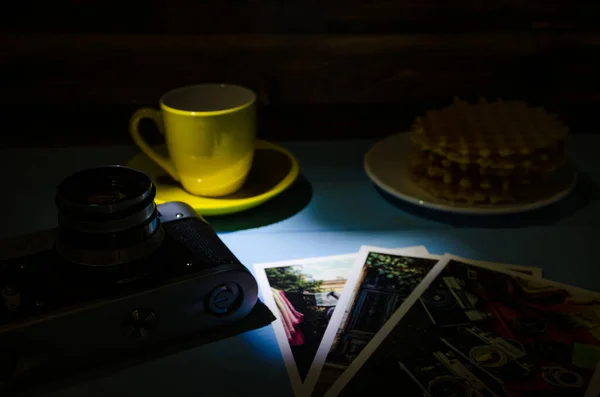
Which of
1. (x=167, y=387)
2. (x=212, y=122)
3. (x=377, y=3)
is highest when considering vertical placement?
(x=377, y=3)

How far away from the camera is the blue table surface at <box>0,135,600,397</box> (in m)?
0.57

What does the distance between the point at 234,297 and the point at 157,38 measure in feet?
2.03

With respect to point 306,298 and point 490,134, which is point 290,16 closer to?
point 490,134

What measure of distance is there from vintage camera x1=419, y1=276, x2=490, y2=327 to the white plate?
16 cm

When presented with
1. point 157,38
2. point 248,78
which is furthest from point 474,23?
point 157,38

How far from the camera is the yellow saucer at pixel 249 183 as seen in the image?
0.83 m

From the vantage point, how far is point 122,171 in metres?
0.63

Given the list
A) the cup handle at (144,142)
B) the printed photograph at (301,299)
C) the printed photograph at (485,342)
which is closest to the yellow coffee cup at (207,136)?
the cup handle at (144,142)

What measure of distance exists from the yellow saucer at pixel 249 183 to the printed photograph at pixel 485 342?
0.92 ft

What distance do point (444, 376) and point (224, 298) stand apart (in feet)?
0.75

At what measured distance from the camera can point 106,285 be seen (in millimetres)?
563

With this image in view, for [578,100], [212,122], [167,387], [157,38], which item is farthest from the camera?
[578,100]

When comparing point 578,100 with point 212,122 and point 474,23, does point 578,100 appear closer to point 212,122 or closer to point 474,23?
point 474,23

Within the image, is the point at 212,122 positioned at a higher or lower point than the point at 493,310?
higher
